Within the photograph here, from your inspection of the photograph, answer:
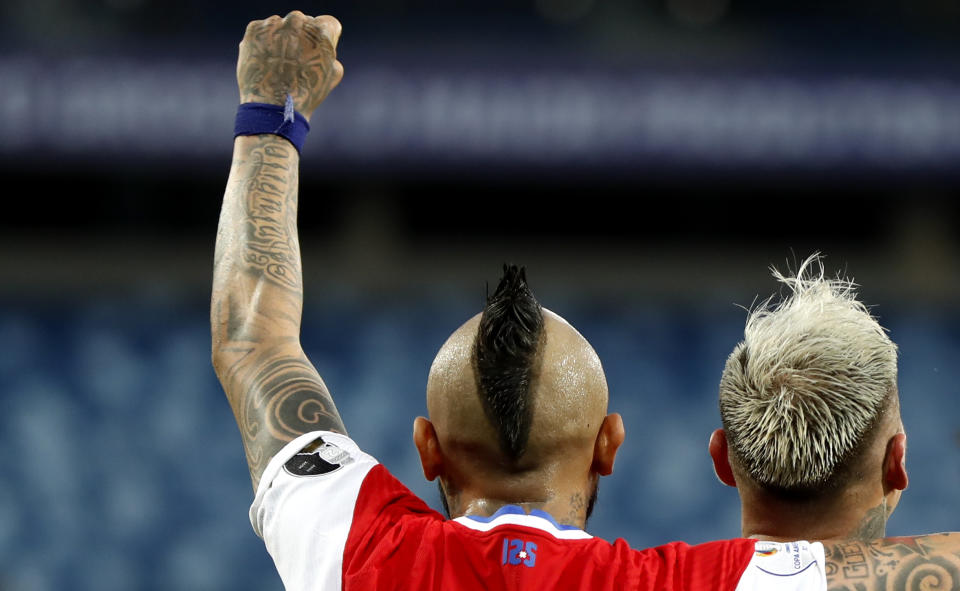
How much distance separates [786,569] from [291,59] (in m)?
1.18

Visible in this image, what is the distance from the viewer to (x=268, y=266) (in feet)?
5.18

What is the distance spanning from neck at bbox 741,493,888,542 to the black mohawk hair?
1.26ft

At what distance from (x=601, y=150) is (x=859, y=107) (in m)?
1.73

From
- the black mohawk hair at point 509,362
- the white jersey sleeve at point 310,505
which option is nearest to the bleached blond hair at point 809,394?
the black mohawk hair at point 509,362

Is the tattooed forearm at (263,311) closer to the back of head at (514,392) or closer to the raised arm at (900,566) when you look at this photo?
the back of head at (514,392)

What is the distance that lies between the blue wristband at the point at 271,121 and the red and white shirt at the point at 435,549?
0.58 meters

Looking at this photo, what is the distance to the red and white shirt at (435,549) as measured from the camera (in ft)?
4.13

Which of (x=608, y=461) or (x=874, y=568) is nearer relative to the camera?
(x=874, y=568)

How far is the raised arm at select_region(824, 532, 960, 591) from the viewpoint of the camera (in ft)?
3.96

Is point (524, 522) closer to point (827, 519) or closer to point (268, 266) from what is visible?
point (827, 519)

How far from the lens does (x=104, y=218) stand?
7121 millimetres

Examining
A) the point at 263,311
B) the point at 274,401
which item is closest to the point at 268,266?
the point at 263,311

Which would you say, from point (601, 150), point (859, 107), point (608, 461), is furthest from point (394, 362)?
point (608, 461)

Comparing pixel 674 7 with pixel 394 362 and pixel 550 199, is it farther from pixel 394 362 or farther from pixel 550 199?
pixel 394 362
